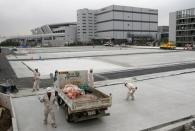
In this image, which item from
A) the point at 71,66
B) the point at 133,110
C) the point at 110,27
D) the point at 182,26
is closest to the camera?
the point at 133,110

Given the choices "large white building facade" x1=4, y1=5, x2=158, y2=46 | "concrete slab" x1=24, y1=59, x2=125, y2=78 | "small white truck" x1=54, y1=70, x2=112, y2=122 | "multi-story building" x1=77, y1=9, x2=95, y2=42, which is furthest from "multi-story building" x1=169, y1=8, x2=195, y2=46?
"small white truck" x1=54, y1=70, x2=112, y2=122

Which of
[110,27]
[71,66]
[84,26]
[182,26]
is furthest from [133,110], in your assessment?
[84,26]

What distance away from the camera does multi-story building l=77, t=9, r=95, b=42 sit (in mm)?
163875

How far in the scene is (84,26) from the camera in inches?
6462

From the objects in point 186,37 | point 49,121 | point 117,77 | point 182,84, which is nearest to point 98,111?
point 49,121

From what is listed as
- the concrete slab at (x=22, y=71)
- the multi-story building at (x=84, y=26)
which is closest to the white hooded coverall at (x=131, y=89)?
the concrete slab at (x=22, y=71)

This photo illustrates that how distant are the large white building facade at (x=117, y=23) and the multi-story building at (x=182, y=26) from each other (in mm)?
49193

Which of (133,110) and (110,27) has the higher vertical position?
(110,27)

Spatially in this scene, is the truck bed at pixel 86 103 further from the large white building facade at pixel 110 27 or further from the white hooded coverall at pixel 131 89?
the large white building facade at pixel 110 27

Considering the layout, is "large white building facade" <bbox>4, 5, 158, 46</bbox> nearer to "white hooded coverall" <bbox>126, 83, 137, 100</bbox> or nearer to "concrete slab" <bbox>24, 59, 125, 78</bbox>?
"concrete slab" <bbox>24, 59, 125, 78</bbox>

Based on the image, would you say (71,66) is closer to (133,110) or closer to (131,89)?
(131,89)

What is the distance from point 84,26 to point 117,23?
22262mm

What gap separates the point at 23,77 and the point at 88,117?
542 inches

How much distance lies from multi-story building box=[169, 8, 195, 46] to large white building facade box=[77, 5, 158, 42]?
49193 millimetres
